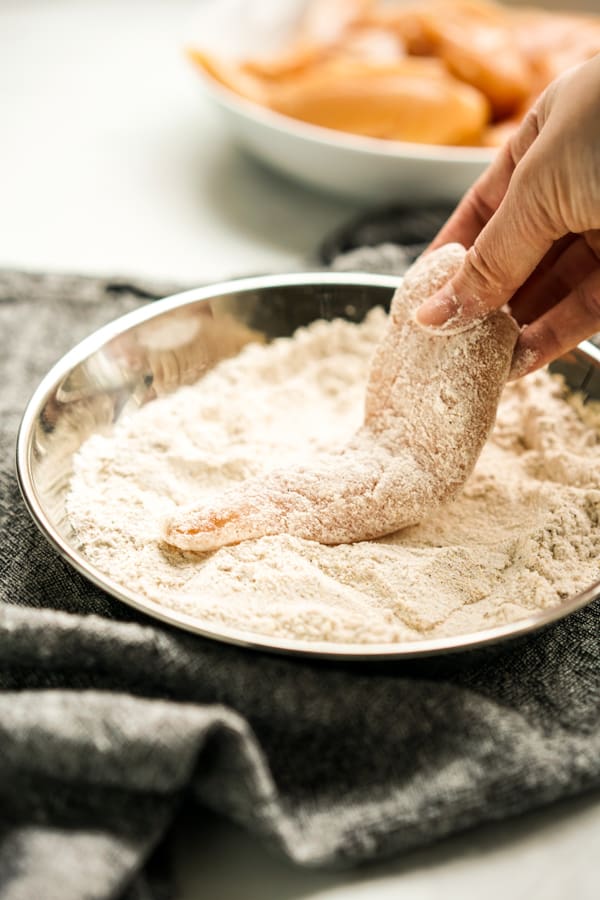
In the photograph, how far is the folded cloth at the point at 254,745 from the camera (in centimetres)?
46

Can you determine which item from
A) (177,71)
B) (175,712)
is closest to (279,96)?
(177,71)

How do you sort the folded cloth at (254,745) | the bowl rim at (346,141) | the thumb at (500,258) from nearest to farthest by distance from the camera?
1. the folded cloth at (254,745)
2. the thumb at (500,258)
3. the bowl rim at (346,141)

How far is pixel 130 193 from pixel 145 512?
727 mm

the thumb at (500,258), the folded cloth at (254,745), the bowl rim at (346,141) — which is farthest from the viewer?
the bowl rim at (346,141)

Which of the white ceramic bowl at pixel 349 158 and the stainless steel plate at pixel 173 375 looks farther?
Answer: the white ceramic bowl at pixel 349 158

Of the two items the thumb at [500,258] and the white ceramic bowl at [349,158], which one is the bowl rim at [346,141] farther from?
the thumb at [500,258]

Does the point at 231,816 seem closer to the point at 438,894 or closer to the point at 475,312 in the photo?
the point at 438,894

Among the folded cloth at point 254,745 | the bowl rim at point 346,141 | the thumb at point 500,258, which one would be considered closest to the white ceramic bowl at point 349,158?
the bowl rim at point 346,141

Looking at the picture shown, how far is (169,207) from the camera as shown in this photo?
121 centimetres

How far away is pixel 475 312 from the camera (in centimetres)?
63

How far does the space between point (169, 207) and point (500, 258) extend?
0.71m

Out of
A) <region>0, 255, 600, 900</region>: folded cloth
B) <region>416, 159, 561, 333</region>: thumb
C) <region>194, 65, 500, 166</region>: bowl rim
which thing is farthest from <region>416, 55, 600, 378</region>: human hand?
<region>194, 65, 500, 166</region>: bowl rim

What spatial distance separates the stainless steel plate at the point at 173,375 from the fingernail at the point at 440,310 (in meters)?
0.16

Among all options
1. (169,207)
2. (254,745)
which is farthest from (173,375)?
(169,207)
